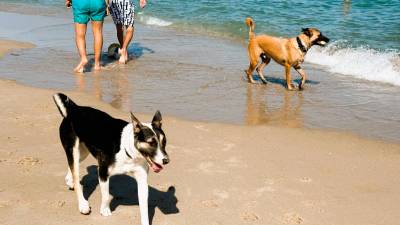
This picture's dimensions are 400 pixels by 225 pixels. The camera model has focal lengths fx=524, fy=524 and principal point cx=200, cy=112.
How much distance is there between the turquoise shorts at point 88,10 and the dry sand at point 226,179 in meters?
3.18

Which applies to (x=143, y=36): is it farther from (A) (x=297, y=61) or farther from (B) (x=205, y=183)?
(B) (x=205, y=183)

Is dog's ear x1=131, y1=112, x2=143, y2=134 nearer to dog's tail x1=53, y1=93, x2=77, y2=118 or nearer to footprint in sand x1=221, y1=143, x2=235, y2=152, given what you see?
dog's tail x1=53, y1=93, x2=77, y2=118

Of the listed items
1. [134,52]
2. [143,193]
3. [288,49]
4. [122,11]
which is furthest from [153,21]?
[143,193]

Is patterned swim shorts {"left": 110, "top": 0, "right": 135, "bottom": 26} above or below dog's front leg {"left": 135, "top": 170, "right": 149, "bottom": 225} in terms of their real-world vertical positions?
above

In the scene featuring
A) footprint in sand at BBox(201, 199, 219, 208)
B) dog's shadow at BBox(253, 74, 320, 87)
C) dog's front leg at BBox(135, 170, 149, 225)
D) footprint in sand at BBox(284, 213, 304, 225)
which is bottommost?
dog's shadow at BBox(253, 74, 320, 87)

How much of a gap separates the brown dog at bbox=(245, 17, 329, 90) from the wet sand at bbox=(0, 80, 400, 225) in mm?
2771

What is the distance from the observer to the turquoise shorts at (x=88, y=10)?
9.07 meters

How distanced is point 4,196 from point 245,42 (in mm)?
9870

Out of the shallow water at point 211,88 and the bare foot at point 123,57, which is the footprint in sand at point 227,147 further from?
the bare foot at point 123,57

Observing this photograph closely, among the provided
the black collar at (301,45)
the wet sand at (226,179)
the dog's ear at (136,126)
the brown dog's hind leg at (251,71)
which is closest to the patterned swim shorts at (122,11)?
the brown dog's hind leg at (251,71)

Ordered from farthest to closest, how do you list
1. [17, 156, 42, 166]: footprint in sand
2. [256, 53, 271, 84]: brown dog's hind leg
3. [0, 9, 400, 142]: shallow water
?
1. [256, 53, 271, 84]: brown dog's hind leg
2. [0, 9, 400, 142]: shallow water
3. [17, 156, 42, 166]: footprint in sand

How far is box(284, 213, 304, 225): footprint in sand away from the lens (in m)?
4.16

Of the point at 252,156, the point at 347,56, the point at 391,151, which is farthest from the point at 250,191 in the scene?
the point at 347,56

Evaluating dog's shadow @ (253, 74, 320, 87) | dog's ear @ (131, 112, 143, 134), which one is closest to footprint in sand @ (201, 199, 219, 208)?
dog's ear @ (131, 112, 143, 134)
